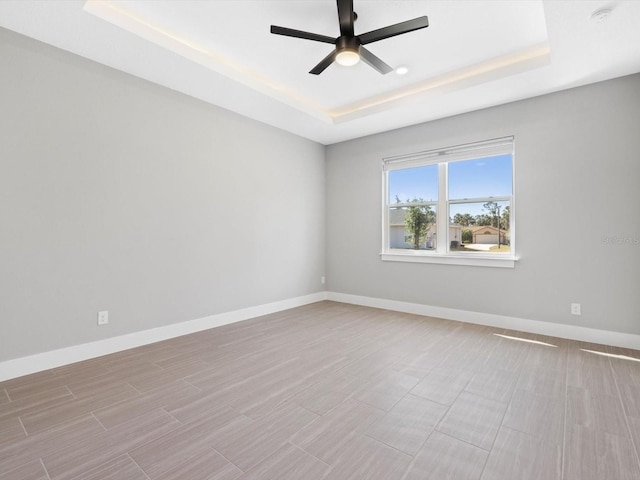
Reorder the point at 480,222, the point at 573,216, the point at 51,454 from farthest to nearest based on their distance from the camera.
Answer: the point at 480,222 < the point at 573,216 < the point at 51,454

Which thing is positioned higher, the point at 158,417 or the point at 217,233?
the point at 217,233

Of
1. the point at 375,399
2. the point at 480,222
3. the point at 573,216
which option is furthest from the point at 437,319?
the point at 375,399

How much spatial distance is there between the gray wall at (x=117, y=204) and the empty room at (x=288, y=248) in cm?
2

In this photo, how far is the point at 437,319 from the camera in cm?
430

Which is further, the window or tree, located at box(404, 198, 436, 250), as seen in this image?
tree, located at box(404, 198, 436, 250)

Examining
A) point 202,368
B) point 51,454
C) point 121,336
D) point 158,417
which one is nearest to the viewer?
point 51,454

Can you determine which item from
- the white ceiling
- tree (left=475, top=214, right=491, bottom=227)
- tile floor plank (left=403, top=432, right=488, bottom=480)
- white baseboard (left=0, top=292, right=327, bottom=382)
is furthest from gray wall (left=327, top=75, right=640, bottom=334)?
tile floor plank (left=403, top=432, right=488, bottom=480)

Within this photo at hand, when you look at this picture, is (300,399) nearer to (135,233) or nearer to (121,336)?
(121,336)

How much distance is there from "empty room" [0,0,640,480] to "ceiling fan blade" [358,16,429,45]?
0.11 feet

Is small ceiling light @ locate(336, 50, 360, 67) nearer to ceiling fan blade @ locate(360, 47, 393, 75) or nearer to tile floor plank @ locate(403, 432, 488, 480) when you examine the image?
ceiling fan blade @ locate(360, 47, 393, 75)

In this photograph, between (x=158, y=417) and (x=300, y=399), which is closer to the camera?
(x=158, y=417)

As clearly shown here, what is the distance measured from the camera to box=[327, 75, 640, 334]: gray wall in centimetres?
320

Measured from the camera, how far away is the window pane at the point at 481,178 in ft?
13.1

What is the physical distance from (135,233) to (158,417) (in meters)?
1.94
